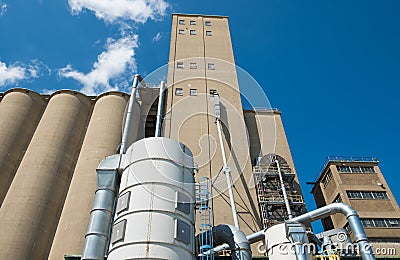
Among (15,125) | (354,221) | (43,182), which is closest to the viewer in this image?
(354,221)

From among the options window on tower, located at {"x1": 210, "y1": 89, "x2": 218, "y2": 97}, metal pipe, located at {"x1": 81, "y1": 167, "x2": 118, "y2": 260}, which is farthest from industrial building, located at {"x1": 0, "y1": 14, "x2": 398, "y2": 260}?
window on tower, located at {"x1": 210, "y1": 89, "x2": 218, "y2": 97}

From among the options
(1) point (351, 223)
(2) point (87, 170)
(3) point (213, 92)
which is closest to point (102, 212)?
(1) point (351, 223)

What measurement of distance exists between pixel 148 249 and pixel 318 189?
85.2 ft

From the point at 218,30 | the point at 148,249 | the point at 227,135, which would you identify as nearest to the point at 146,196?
the point at 148,249

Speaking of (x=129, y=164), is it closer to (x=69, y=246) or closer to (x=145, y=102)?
(x=69, y=246)

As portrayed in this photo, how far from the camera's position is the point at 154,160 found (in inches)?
490

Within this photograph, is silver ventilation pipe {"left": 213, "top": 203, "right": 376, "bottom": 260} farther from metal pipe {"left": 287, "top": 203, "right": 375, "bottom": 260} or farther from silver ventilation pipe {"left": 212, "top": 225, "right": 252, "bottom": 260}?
silver ventilation pipe {"left": 212, "top": 225, "right": 252, "bottom": 260}

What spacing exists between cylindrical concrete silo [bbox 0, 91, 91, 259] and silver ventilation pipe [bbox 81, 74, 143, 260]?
27.2 feet

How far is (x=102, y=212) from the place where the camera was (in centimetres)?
1205

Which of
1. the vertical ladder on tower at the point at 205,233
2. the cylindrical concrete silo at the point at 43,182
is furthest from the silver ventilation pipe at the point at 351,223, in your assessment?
the cylindrical concrete silo at the point at 43,182

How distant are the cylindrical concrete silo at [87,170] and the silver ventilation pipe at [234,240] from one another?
8476 mm

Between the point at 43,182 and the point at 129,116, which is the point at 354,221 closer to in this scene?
the point at 129,116

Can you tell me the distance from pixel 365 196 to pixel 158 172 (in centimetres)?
2189

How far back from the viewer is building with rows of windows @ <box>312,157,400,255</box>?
24.9 m
